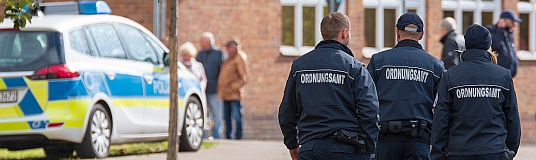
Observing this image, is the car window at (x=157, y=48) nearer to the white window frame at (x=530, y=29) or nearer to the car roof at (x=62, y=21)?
the car roof at (x=62, y=21)

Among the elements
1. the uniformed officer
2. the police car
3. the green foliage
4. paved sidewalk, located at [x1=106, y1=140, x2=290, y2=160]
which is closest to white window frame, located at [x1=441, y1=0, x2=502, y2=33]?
paved sidewalk, located at [x1=106, y1=140, x2=290, y2=160]

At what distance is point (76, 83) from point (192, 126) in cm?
247

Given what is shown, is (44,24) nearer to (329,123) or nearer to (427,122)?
(427,122)

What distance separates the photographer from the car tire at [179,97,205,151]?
13461 millimetres

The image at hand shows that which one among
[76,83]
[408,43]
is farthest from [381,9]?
[408,43]

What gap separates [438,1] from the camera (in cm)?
2375

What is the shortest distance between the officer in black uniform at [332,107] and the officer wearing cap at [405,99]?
4.06 ft

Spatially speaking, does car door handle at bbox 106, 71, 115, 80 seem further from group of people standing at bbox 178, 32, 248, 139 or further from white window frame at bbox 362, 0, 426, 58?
white window frame at bbox 362, 0, 426, 58

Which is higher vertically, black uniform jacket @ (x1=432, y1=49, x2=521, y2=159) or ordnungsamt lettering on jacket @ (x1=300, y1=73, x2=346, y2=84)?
ordnungsamt lettering on jacket @ (x1=300, y1=73, x2=346, y2=84)

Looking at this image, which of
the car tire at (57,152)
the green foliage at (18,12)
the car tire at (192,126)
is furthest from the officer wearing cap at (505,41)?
the green foliage at (18,12)

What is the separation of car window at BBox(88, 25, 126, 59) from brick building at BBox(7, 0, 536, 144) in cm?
798

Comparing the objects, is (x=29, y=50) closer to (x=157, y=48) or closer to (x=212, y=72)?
(x=157, y=48)

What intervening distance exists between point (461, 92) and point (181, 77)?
6418 millimetres

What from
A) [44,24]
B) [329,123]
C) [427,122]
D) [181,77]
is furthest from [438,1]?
[329,123]
